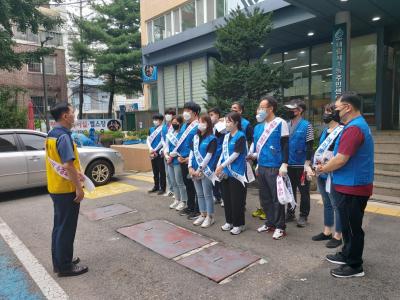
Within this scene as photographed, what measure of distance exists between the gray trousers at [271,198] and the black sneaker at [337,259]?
828 millimetres

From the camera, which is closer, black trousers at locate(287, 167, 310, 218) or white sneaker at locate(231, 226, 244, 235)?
white sneaker at locate(231, 226, 244, 235)

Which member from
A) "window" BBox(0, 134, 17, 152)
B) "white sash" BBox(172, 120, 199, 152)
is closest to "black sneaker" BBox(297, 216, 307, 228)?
"white sash" BBox(172, 120, 199, 152)

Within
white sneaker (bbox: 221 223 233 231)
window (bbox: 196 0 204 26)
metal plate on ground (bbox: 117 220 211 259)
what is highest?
window (bbox: 196 0 204 26)

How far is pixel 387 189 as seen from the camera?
6.05 meters

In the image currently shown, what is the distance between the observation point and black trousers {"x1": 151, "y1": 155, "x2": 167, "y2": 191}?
680 centimetres

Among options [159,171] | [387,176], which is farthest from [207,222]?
[387,176]

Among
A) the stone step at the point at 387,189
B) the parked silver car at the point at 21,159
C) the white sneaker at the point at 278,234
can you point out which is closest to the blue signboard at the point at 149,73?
the parked silver car at the point at 21,159

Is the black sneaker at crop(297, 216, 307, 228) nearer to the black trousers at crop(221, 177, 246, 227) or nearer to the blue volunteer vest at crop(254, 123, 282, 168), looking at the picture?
the black trousers at crop(221, 177, 246, 227)

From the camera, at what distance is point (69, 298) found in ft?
9.80

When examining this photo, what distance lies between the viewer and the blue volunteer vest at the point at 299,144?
449 centimetres

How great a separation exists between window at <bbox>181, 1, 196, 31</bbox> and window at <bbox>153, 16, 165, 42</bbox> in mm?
1757

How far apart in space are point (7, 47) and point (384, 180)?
12.9 m

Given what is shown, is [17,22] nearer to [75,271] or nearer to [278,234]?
[75,271]

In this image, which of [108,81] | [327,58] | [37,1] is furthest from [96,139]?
[108,81]
